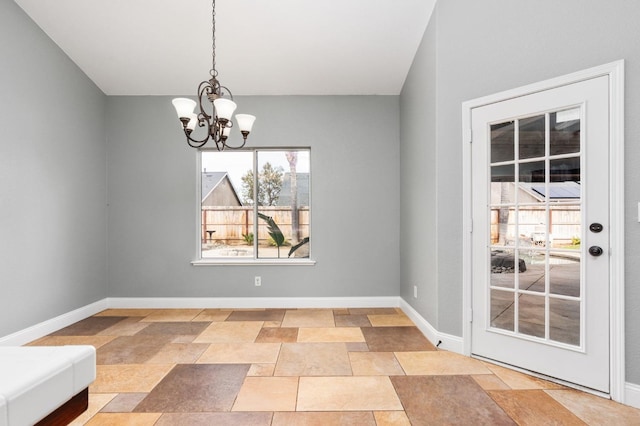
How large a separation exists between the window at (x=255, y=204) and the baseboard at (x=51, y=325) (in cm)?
137

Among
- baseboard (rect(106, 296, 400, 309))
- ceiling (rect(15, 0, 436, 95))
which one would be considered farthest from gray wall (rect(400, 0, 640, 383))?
baseboard (rect(106, 296, 400, 309))

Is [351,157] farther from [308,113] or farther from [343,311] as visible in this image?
[343,311]

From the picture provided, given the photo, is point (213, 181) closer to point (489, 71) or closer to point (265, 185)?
point (265, 185)

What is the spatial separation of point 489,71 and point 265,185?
2809 mm

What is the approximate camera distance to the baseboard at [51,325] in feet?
9.73

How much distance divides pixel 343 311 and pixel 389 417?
7.07 feet

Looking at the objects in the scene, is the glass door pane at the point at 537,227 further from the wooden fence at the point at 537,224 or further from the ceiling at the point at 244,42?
the ceiling at the point at 244,42

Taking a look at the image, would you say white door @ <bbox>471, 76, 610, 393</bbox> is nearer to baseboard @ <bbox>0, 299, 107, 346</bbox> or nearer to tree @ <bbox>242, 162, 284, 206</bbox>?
tree @ <bbox>242, 162, 284, 206</bbox>

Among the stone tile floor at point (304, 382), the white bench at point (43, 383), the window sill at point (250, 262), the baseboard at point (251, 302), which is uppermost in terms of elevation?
the white bench at point (43, 383)

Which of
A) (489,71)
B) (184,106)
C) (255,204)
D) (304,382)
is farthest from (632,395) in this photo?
(255,204)

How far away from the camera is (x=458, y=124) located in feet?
9.20

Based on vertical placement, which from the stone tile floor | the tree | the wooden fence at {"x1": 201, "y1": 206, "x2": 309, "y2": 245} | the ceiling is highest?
the ceiling

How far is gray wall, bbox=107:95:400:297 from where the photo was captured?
165 inches

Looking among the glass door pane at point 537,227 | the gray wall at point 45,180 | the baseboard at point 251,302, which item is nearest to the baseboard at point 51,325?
the gray wall at point 45,180
